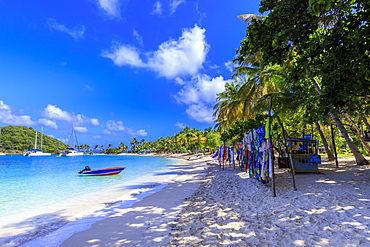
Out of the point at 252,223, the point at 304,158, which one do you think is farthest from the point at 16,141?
the point at 252,223

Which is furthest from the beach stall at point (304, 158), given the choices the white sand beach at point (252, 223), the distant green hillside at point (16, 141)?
the distant green hillside at point (16, 141)

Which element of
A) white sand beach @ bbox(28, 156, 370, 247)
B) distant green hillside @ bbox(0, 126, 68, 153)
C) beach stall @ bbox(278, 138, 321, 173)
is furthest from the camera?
distant green hillside @ bbox(0, 126, 68, 153)

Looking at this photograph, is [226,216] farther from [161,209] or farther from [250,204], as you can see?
[161,209]

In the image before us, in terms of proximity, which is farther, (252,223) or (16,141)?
(16,141)

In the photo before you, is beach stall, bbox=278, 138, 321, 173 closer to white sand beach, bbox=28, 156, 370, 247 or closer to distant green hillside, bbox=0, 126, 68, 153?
white sand beach, bbox=28, 156, 370, 247

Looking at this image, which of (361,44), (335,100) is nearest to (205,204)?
(335,100)

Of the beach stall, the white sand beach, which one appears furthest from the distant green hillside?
the beach stall

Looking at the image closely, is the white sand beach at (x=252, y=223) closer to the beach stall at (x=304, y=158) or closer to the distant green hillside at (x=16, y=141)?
the beach stall at (x=304, y=158)

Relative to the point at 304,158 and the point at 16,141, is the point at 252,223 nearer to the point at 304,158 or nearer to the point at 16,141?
the point at 304,158

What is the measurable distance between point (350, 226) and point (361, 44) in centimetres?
375

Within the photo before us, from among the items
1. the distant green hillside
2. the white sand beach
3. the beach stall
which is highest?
the distant green hillside

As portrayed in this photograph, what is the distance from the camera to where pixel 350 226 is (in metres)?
3.24

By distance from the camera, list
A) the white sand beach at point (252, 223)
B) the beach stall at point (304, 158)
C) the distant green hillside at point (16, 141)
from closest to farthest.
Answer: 1. the white sand beach at point (252, 223)
2. the beach stall at point (304, 158)
3. the distant green hillside at point (16, 141)

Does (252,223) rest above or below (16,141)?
below
